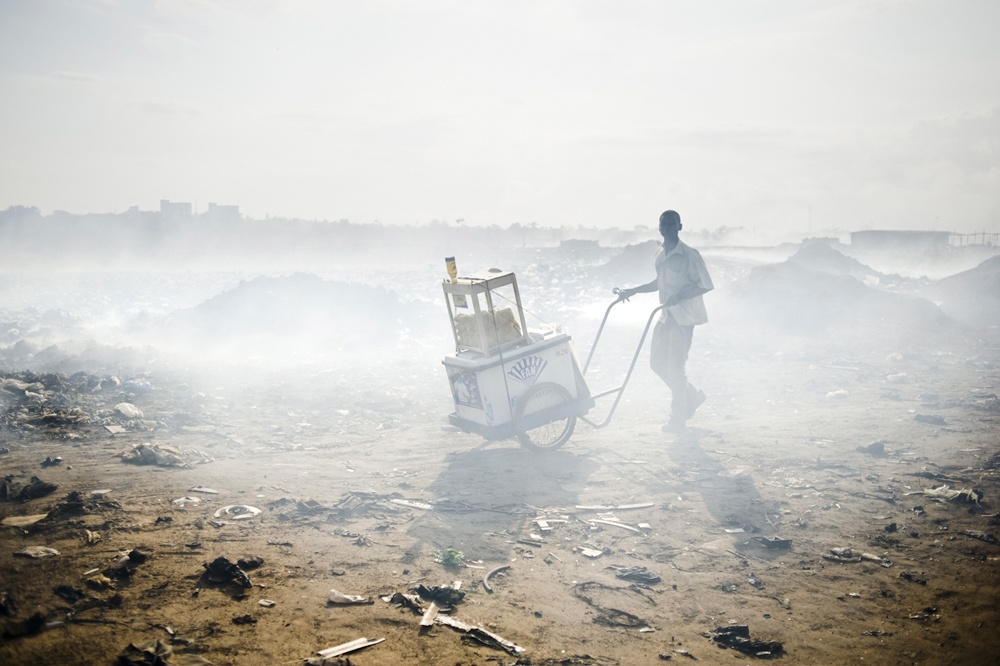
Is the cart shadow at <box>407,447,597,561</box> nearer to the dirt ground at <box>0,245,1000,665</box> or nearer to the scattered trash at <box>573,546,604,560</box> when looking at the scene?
the dirt ground at <box>0,245,1000,665</box>

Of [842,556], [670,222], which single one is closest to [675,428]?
[670,222]

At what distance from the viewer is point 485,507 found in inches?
198

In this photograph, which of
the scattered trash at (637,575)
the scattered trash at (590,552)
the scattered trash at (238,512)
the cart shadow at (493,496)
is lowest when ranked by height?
the scattered trash at (637,575)

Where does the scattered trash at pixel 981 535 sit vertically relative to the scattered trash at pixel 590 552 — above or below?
below

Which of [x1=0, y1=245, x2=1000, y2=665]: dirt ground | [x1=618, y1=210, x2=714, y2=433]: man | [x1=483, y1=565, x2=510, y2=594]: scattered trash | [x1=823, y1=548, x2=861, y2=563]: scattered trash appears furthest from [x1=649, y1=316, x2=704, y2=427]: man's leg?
[x1=483, y1=565, x2=510, y2=594]: scattered trash

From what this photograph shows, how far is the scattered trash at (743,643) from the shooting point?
10.7 feet

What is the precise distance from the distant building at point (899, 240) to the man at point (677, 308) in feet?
99.6

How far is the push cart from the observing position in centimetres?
589

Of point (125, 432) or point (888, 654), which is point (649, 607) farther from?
point (125, 432)

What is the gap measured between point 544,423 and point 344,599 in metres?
2.98

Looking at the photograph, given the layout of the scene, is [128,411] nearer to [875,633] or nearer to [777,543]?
[777,543]

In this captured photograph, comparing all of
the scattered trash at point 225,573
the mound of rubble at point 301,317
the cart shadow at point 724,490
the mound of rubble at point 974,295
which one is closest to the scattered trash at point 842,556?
the cart shadow at point 724,490

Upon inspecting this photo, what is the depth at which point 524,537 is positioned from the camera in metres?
4.51

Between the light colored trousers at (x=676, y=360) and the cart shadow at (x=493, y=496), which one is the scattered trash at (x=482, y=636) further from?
the light colored trousers at (x=676, y=360)
